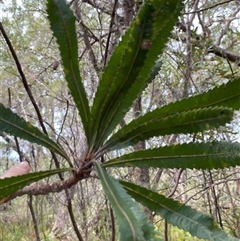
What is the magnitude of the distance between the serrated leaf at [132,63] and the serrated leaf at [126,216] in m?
0.10

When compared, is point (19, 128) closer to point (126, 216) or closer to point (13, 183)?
point (13, 183)

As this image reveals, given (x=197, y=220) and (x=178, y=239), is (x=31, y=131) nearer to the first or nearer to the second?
(x=197, y=220)

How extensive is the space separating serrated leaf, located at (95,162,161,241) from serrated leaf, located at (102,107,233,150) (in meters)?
0.08

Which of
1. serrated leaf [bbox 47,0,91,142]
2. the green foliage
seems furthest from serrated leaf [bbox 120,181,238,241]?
serrated leaf [bbox 47,0,91,142]

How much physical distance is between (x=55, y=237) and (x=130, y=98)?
1.71 m

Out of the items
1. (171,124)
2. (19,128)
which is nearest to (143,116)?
(171,124)

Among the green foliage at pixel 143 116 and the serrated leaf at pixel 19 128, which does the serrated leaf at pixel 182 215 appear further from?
the serrated leaf at pixel 19 128

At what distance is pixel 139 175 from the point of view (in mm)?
1302

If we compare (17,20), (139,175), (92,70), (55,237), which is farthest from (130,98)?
(55,237)

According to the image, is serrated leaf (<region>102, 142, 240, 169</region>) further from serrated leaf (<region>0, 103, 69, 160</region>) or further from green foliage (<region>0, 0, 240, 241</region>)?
serrated leaf (<region>0, 103, 69, 160</region>)

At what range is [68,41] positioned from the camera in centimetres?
44

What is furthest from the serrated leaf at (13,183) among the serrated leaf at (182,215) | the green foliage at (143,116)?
the serrated leaf at (182,215)

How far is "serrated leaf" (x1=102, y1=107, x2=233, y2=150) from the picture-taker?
355mm

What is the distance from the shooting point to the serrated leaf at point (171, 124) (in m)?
0.35
